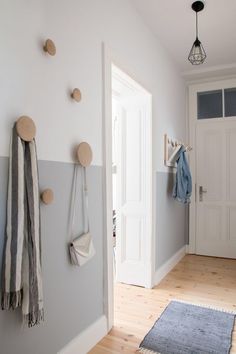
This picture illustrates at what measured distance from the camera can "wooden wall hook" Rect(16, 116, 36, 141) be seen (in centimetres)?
126

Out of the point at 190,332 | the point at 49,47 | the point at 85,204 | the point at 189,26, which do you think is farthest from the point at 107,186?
the point at 189,26

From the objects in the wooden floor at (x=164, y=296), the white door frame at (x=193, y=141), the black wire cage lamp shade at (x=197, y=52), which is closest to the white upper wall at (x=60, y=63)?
the black wire cage lamp shade at (x=197, y=52)

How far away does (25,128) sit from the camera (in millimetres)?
1278

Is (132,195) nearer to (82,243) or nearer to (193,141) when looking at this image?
(82,243)

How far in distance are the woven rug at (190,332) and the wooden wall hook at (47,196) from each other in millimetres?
1191

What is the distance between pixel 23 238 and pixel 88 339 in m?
1.00

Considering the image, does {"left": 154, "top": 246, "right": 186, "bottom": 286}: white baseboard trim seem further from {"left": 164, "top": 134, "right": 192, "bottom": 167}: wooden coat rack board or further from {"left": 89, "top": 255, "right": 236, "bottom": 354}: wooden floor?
{"left": 164, "top": 134, "right": 192, "bottom": 167}: wooden coat rack board

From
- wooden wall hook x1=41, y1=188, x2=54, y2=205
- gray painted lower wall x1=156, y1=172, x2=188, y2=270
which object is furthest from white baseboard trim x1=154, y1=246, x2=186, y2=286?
wooden wall hook x1=41, y1=188, x2=54, y2=205

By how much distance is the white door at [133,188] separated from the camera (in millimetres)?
2861

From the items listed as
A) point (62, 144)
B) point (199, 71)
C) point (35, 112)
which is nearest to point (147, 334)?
point (62, 144)

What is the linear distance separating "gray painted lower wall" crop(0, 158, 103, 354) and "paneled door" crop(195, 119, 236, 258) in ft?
8.81

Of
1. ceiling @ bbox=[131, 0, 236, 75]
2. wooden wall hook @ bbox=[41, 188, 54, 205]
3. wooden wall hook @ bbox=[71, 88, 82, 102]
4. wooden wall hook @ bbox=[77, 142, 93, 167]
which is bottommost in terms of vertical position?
wooden wall hook @ bbox=[41, 188, 54, 205]

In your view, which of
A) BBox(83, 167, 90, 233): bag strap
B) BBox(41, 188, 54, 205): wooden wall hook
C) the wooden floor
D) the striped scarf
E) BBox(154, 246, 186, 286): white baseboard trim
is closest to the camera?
the striped scarf

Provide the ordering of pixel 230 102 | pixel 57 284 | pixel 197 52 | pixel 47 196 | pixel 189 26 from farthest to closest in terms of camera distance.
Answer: pixel 230 102, pixel 189 26, pixel 197 52, pixel 57 284, pixel 47 196
